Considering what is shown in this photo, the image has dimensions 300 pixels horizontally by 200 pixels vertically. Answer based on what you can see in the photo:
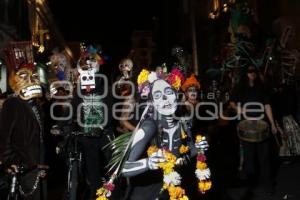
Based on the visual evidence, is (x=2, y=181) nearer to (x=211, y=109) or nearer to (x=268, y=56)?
(x=211, y=109)

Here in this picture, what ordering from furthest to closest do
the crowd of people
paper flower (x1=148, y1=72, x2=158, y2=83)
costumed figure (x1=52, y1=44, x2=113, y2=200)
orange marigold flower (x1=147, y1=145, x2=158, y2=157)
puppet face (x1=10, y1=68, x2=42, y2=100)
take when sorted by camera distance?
costumed figure (x1=52, y1=44, x2=113, y2=200), puppet face (x1=10, y1=68, x2=42, y2=100), paper flower (x1=148, y1=72, x2=158, y2=83), the crowd of people, orange marigold flower (x1=147, y1=145, x2=158, y2=157)

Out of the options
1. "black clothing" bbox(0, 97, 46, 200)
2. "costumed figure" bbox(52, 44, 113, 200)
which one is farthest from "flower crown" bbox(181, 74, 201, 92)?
"black clothing" bbox(0, 97, 46, 200)

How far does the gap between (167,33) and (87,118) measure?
94.6ft

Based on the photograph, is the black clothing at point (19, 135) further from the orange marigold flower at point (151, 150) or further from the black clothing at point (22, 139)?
the orange marigold flower at point (151, 150)

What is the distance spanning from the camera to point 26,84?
6.34m

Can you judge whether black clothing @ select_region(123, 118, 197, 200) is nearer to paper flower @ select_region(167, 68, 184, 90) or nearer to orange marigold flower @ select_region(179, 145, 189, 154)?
orange marigold flower @ select_region(179, 145, 189, 154)

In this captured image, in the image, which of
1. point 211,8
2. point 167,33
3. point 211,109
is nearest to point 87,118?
point 211,109

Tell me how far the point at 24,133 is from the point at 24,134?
0.01 metres

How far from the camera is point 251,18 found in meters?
12.5

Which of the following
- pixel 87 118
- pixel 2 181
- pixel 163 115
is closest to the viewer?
pixel 163 115

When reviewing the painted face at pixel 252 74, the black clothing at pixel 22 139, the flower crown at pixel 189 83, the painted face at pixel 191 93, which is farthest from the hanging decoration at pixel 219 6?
the black clothing at pixel 22 139

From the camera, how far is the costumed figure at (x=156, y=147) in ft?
14.5

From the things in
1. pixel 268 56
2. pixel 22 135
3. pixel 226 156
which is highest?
pixel 268 56

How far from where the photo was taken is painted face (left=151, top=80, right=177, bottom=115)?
187 inches
